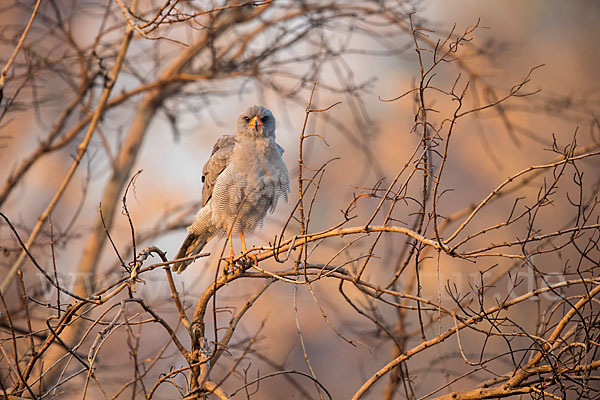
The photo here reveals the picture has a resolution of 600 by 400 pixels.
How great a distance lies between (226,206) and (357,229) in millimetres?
1949

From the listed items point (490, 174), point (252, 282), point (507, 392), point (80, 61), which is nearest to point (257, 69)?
point (80, 61)

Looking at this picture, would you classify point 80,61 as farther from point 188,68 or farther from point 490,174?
point 490,174

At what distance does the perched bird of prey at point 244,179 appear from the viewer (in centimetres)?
429

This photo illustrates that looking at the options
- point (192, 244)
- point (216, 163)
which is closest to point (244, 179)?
point (216, 163)

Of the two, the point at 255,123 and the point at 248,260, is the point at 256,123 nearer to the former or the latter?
the point at 255,123

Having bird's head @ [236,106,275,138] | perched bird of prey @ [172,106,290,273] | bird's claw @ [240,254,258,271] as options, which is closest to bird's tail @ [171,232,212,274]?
perched bird of prey @ [172,106,290,273]

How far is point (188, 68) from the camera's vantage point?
6312 mm

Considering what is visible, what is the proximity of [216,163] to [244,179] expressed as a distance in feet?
1.09

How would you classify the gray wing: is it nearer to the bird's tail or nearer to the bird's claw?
the bird's tail

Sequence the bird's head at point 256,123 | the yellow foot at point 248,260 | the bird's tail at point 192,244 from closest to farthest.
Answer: the yellow foot at point 248,260 → the bird's head at point 256,123 → the bird's tail at point 192,244

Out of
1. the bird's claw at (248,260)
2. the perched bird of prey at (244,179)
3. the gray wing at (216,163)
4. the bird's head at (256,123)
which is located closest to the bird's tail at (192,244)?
the perched bird of prey at (244,179)

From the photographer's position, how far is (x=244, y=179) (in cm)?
428

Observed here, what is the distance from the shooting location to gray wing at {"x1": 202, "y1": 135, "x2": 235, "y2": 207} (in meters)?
4.46

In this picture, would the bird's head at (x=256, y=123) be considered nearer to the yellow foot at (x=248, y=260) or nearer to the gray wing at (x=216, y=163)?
the gray wing at (x=216, y=163)
